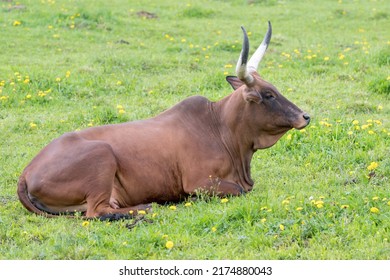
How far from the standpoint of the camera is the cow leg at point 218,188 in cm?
764

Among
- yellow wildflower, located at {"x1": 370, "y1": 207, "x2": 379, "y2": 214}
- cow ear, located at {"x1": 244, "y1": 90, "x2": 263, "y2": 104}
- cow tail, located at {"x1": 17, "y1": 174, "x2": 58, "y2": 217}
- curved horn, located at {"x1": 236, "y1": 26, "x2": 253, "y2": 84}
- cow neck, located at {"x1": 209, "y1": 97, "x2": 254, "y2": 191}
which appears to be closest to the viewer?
yellow wildflower, located at {"x1": 370, "y1": 207, "x2": 379, "y2": 214}

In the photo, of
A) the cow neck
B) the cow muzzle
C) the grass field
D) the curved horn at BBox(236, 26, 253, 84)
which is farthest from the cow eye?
the grass field

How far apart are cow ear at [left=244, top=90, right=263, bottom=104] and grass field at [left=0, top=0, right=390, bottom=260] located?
0.83 m

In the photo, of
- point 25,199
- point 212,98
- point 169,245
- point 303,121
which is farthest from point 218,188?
point 212,98

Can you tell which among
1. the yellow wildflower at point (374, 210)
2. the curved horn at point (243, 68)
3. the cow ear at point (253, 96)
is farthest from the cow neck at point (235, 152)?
the yellow wildflower at point (374, 210)

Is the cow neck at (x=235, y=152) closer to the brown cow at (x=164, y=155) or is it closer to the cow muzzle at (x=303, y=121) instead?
the brown cow at (x=164, y=155)

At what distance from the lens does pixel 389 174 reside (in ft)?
25.8

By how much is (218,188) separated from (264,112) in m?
0.91

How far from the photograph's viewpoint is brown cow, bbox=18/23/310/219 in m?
7.30

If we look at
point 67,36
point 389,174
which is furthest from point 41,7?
point 389,174

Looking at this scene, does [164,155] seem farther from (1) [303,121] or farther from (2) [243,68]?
(1) [303,121]

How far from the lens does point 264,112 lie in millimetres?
7984

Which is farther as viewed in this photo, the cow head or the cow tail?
the cow head

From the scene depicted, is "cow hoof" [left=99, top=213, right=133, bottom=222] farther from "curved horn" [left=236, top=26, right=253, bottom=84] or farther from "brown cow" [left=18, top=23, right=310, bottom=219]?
"curved horn" [left=236, top=26, right=253, bottom=84]
